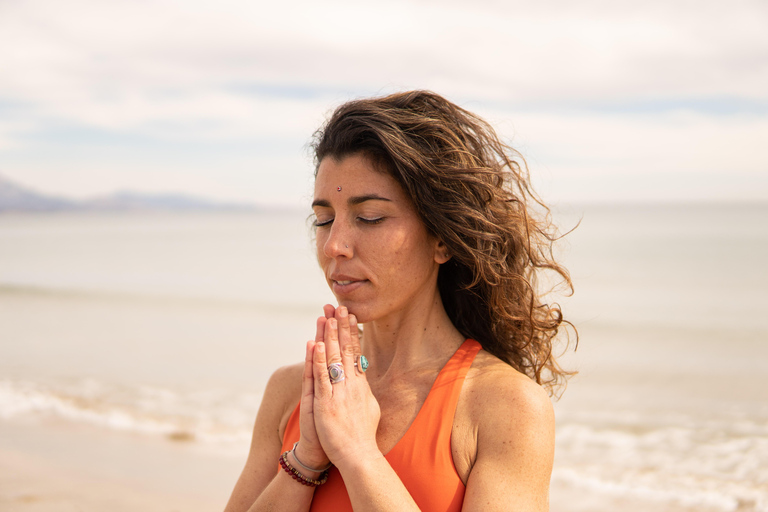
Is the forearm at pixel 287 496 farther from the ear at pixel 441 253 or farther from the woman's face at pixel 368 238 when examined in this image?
the ear at pixel 441 253

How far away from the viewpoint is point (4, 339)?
45.9ft

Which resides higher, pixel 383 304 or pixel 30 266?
pixel 383 304

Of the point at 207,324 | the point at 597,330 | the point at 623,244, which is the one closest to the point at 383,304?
the point at 597,330

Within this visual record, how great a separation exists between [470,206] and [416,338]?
22.4 inches

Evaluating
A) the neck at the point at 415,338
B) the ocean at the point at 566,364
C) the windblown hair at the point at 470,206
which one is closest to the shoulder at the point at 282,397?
the neck at the point at 415,338

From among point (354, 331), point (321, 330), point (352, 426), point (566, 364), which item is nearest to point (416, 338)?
point (354, 331)

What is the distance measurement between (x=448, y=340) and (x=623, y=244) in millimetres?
38928

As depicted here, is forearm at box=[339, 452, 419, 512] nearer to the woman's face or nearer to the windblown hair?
the woman's face

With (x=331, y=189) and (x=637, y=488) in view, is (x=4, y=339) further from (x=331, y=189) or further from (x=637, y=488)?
(x=331, y=189)

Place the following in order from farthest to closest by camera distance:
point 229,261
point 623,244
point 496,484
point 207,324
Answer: point 623,244 → point 229,261 → point 207,324 → point 496,484

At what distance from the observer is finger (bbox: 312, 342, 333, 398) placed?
221cm

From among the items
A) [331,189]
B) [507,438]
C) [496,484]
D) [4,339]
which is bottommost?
[4,339]

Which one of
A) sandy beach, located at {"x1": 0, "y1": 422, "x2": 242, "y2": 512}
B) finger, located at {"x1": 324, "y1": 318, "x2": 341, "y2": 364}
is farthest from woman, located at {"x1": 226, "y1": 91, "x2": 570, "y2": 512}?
sandy beach, located at {"x1": 0, "y1": 422, "x2": 242, "y2": 512}

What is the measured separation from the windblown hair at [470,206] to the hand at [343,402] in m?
0.52
